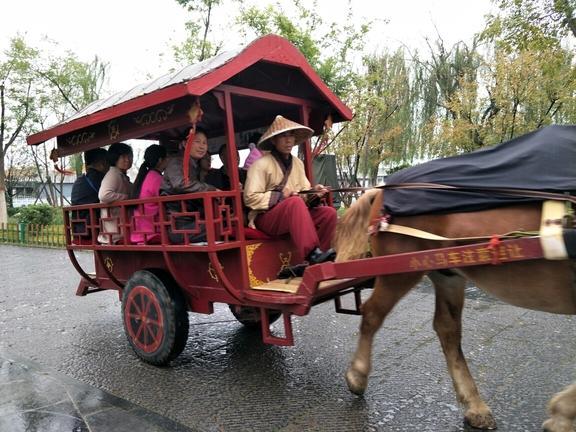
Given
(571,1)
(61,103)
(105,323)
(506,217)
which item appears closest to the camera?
(506,217)

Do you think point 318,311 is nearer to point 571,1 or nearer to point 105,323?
point 105,323

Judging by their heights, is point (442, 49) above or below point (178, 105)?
above

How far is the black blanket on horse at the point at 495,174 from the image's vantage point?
231 cm

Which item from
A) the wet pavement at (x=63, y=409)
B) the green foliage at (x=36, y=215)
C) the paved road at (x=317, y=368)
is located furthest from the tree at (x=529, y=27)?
the green foliage at (x=36, y=215)

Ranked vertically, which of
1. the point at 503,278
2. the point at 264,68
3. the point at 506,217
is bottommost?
the point at 503,278

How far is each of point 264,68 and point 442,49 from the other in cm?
1852

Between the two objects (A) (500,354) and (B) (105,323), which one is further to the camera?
(B) (105,323)

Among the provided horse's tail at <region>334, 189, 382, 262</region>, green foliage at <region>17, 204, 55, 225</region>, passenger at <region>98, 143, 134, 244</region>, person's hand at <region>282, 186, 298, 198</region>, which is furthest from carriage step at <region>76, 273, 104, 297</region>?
green foliage at <region>17, 204, 55, 225</region>

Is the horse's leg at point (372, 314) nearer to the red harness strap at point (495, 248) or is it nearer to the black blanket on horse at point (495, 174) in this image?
the black blanket on horse at point (495, 174)

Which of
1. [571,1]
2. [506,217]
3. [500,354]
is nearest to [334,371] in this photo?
[500,354]

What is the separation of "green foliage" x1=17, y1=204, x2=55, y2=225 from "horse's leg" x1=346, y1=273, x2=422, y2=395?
1470cm

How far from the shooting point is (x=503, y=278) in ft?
8.09

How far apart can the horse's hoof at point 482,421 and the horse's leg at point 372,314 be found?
2.27 feet

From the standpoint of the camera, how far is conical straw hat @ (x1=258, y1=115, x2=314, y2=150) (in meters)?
3.69
